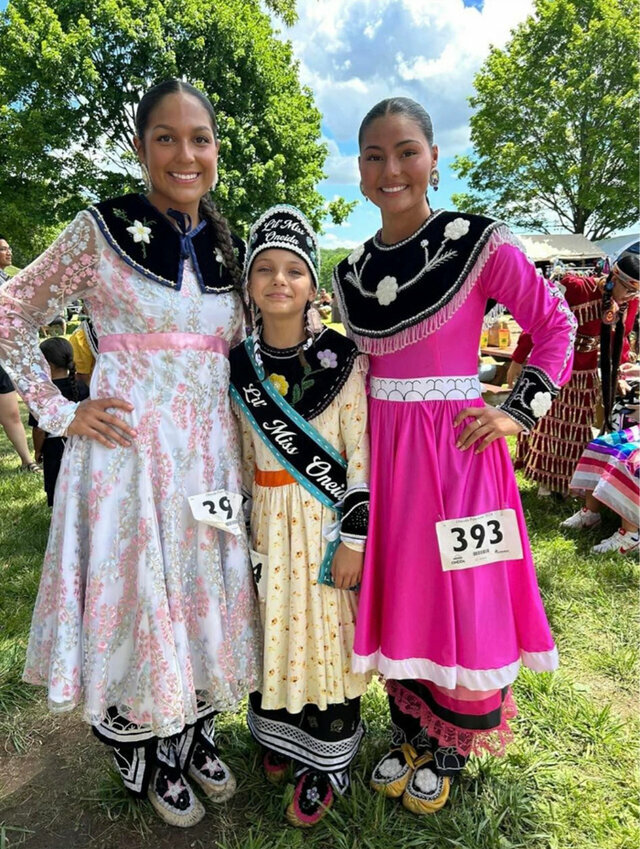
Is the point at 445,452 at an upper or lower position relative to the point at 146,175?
lower

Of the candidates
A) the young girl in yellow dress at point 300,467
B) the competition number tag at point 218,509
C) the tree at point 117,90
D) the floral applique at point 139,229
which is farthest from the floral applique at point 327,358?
the tree at point 117,90

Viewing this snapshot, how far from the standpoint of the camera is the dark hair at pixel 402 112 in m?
1.66

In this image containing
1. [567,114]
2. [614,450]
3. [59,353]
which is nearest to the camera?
[614,450]

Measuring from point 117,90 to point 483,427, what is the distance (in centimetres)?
Result: 1218

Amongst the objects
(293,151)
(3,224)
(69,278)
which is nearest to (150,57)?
(293,151)

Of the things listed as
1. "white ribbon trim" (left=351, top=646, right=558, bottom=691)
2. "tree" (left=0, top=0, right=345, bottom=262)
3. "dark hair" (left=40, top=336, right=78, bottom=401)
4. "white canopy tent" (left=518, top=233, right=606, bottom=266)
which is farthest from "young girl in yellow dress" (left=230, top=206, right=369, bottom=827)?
"white canopy tent" (left=518, top=233, right=606, bottom=266)

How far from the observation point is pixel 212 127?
174 cm

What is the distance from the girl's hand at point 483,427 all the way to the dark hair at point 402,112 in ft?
2.80

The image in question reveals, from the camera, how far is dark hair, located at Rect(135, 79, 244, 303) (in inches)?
65.1

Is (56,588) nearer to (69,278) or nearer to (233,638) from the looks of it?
(233,638)

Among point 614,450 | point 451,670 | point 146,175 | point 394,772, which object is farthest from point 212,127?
point 614,450

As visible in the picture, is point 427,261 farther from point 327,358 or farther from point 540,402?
point 540,402

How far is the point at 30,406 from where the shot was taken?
66.9 inches

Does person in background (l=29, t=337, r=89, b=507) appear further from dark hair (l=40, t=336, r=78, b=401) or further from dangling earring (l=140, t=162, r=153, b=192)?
dangling earring (l=140, t=162, r=153, b=192)
